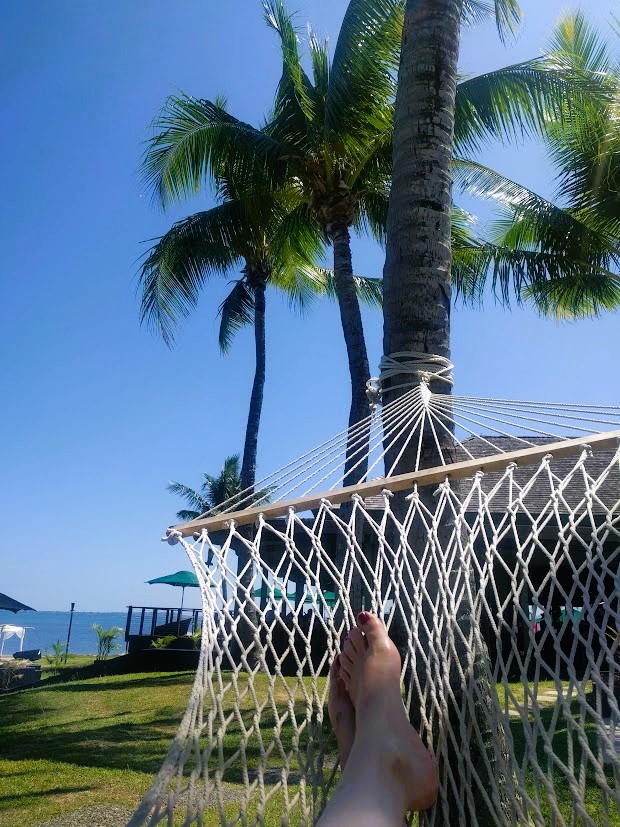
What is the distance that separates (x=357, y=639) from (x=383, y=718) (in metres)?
0.26

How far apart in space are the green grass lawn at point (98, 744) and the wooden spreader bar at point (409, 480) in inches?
20.3

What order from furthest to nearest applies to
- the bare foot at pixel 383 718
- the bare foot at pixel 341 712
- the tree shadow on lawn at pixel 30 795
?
1. the tree shadow on lawn at pixel 30 795
2. the bare foot at pixel 341 712
3. the bare foot at pixel 383 718

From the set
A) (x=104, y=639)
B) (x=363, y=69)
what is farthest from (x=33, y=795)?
(x=104, y=639)

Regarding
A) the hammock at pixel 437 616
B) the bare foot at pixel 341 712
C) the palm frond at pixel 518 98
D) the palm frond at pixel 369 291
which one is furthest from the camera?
the palm frond at pixel 369 291

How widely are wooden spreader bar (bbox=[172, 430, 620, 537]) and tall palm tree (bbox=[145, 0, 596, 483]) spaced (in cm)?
A: 377

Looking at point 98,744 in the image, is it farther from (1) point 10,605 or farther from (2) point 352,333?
(1) point 10,605

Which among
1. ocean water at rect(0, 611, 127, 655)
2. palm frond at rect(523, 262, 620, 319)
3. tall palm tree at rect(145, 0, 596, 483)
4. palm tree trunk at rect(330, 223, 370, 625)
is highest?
tall palm tree at rect(145, 0, 596, 483)

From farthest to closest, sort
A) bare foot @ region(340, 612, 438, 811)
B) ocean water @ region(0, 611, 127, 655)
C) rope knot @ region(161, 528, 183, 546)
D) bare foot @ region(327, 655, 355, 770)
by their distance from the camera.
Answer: ocean water @ region(0, 611, 127, 655), rope knot @ region(161, 528, 183, 546), bare foot @ region(327, 655, 355, 770), bare foot @ region(340, 612, 438, 811)

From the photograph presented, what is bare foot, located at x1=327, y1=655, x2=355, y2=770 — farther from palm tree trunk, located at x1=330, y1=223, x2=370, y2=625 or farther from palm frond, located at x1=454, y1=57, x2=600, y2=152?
palm frond, located at x1=454, y1=57, x2=600, y2=152

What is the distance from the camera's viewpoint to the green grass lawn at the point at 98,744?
322 centimetres

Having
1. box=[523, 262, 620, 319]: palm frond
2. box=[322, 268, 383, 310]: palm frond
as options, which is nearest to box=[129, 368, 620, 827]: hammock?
box=[523, 262, 620, 319]: palm frond

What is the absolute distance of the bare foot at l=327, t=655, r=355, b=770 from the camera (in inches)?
56.3

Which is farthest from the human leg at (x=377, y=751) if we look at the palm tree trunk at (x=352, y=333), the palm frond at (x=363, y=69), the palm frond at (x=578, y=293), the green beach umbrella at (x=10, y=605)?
the green beach umbrella at (x=10, y=605)

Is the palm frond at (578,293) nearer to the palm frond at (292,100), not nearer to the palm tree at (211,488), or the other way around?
the palm frond at (292,100)
